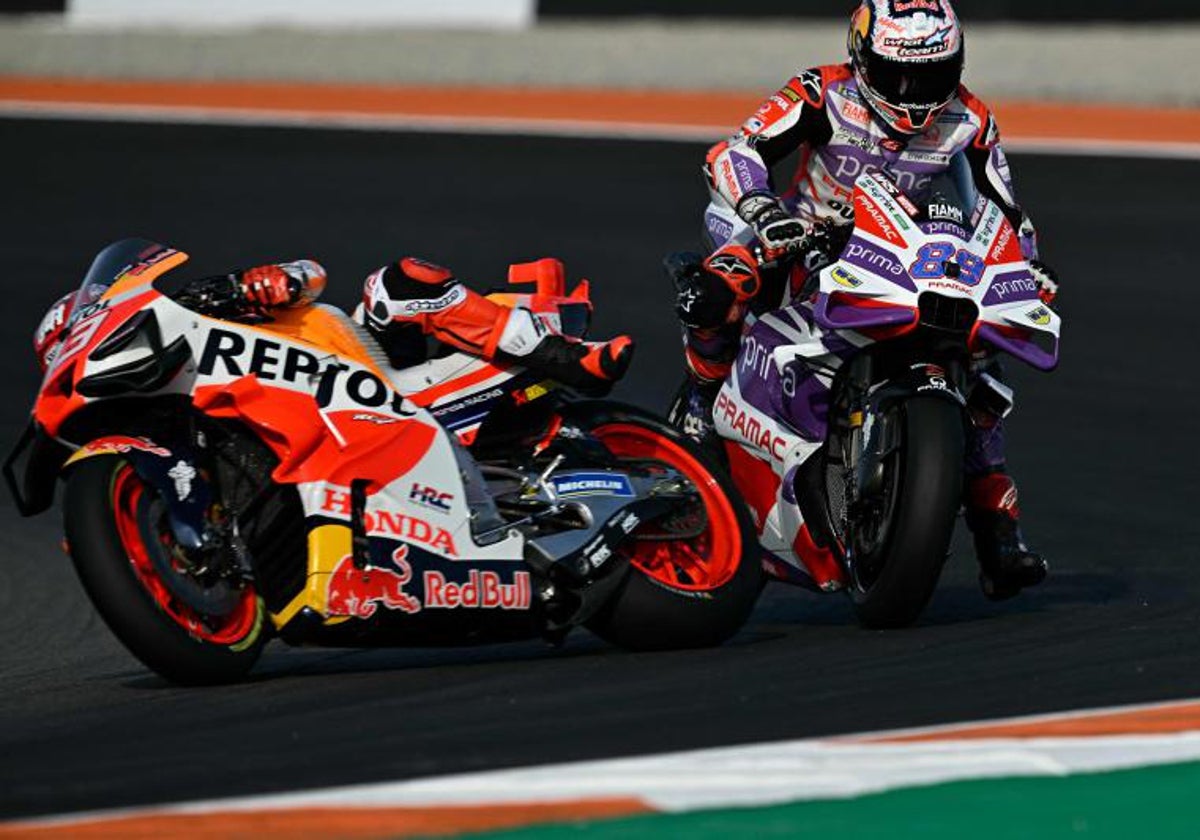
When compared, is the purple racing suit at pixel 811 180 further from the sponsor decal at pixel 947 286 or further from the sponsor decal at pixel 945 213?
the sponsor decal at pixel 947 286

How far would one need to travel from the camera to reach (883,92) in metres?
7.96

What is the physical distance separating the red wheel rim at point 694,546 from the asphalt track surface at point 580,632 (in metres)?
0.22

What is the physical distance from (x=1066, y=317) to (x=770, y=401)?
5298 mm

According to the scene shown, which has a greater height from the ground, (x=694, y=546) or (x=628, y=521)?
(x=628, y=521)

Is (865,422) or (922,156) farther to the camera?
(922,156)

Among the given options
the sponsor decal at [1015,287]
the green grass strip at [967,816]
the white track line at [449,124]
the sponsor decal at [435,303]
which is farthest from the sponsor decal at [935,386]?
the white track line at [449,124]

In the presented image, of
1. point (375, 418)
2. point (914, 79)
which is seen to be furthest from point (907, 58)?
point (375, 418)

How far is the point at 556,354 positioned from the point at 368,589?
92 cm

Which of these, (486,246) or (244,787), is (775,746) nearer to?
(244,787)

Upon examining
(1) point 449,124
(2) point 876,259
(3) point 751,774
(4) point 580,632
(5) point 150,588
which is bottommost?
(1) point 449,124

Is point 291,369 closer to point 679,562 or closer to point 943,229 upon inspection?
point 679,562

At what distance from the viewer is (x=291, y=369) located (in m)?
7.04

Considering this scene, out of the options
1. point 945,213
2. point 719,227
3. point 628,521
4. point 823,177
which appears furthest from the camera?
point 719,227

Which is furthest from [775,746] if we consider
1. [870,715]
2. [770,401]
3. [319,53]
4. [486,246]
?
[319,53]
